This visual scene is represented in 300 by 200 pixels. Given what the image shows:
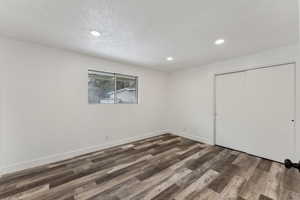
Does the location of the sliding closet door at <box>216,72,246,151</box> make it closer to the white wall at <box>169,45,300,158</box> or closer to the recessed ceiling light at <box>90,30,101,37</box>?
the white wall at <box>169,45,300,158</box>

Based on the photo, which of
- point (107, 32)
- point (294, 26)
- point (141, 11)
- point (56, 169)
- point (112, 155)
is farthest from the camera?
point (112, 155)

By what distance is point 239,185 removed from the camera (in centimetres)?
202

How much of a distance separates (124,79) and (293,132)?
Result: 4.16 meters

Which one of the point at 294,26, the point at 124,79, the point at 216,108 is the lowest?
the point at 216,108

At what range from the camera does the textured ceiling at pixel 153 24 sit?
1.54 m

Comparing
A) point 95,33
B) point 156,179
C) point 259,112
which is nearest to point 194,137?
point 259,112

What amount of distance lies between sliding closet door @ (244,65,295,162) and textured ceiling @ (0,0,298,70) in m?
0.66

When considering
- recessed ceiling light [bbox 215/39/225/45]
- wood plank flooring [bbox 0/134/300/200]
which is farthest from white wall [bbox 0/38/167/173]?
recessed ceiling light [bbox 215/39/225/45]

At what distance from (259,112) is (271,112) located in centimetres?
20

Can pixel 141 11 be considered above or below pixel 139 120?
above

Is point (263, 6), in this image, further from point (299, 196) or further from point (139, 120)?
point (139, 120)

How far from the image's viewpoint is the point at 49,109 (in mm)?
2705

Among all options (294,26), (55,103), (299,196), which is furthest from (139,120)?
(294,26)

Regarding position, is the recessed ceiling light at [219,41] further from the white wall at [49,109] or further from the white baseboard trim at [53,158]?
the white baseboard trim at [53,158]
